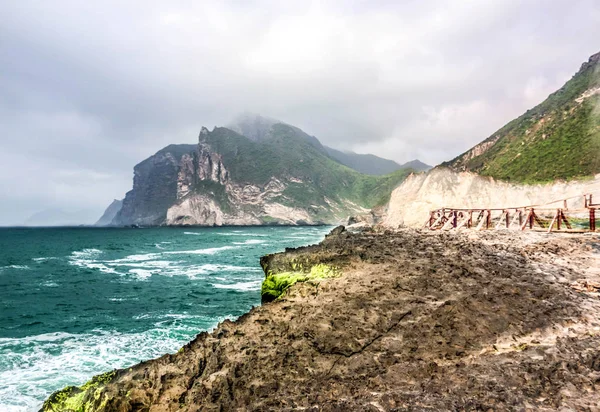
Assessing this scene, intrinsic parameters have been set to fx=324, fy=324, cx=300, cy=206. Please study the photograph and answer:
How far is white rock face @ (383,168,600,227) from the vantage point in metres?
47.8

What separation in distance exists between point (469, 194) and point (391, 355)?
193ft

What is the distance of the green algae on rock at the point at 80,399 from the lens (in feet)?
24.0

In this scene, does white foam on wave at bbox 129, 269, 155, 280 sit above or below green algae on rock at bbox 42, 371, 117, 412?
below

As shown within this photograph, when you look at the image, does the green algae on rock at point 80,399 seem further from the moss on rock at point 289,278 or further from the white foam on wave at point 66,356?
the moss on rock at point 289,278

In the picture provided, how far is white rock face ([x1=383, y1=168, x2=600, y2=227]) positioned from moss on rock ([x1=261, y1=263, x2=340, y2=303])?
4311 centimetres

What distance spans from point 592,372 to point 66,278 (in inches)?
1726

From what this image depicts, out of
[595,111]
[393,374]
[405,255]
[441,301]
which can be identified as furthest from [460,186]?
[393,374]

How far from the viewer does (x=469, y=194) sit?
59.2 m

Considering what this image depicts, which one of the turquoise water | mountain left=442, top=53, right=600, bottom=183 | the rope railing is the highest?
mountain left=442, top=53, right=600, bottom=183

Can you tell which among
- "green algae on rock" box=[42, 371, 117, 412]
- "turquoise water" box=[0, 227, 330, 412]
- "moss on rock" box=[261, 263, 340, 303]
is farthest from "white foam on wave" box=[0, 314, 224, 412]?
"moss on rock" box=[261, 263, 340, 303]

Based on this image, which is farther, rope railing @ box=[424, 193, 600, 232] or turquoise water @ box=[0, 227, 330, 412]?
rope railing @ box=[424, 193, 600, 232]

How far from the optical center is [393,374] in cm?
733

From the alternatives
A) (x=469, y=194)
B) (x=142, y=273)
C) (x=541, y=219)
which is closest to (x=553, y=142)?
(x=469, y=194)

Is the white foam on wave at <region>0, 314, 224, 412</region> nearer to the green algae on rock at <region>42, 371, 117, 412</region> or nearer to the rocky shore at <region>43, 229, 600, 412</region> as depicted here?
the green algae on rock at <region>42, 371, 117, 412</region>
